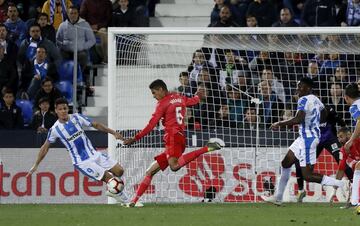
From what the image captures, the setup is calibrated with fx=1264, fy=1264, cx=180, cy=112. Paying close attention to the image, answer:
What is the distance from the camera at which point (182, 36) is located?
2306 cm

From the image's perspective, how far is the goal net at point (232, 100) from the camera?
70.6ft

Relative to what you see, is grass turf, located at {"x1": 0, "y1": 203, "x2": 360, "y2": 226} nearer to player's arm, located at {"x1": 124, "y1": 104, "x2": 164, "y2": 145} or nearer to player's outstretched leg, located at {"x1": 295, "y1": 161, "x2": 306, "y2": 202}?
player's outstretched leg, located at {"x1": 295, "y1": 161, "x2": 306, "y2": 202}

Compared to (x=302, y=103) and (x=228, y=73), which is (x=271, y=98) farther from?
(x=302, y=103)

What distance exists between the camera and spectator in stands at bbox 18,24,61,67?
23.8m

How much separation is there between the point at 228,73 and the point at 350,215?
20.6ft

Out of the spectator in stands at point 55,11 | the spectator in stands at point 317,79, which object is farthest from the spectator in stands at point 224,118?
the spectator in stands at point 55,11

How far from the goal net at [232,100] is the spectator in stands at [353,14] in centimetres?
255

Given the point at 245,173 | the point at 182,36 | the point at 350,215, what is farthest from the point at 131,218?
the point at 182,36

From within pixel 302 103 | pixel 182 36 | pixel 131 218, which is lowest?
pixel 131 218

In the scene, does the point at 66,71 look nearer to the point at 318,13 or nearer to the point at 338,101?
the point at 318,13

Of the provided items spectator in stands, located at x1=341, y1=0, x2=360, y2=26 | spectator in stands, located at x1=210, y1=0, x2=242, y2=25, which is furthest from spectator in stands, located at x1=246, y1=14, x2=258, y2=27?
spectator in stands, located at x1=341, y1=0, x2=360, y2=26

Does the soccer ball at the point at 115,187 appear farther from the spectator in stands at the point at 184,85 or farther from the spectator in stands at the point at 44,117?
the spectator in stands at the point at 44,117

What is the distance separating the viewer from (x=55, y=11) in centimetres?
2538

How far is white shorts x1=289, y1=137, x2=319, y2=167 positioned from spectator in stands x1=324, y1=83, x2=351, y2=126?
2638 mm
